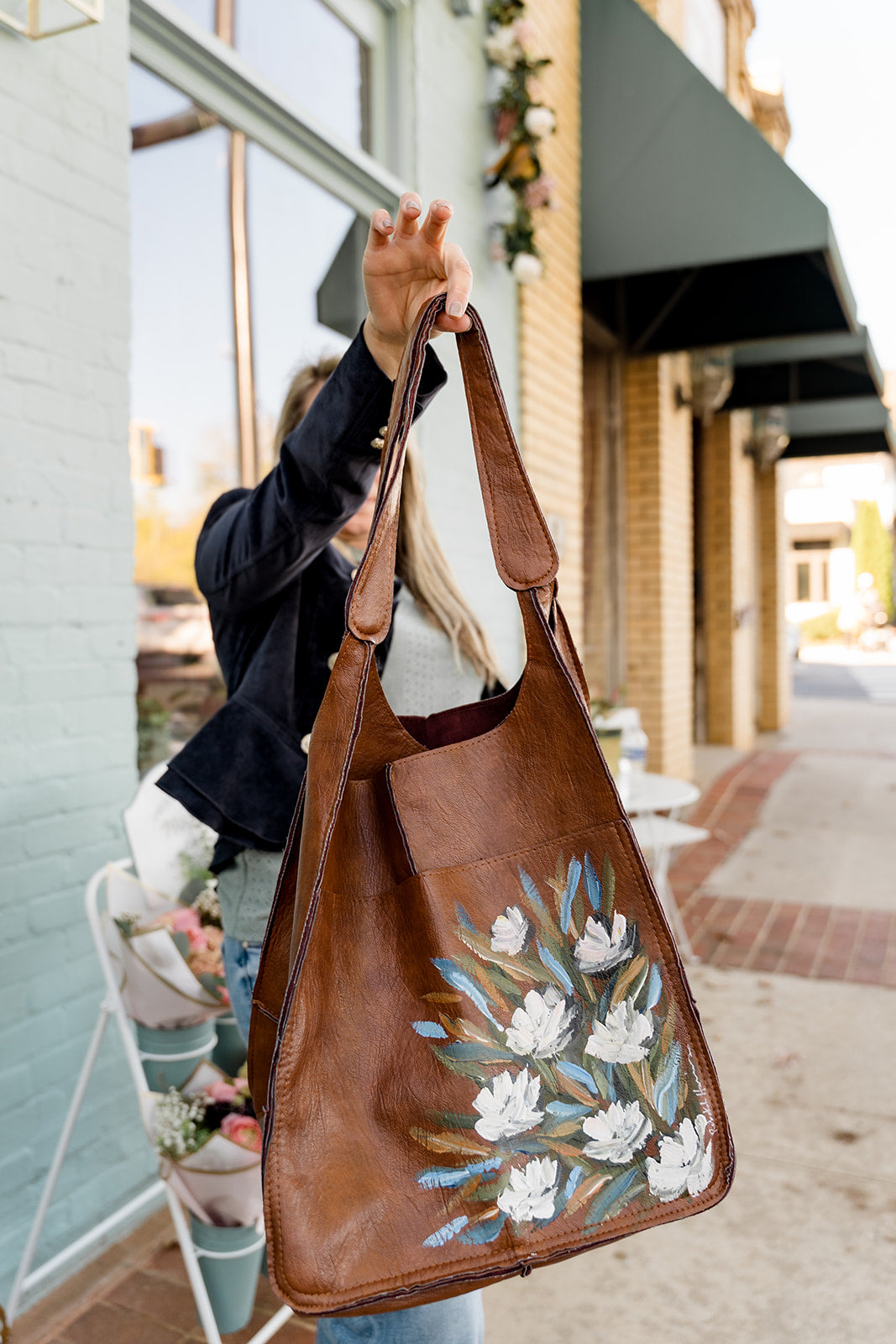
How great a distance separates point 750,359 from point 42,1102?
7701mm

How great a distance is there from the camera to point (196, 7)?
2.93 meters

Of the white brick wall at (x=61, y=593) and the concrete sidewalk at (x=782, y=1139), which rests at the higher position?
the white brick wall at (x=61, y=593)

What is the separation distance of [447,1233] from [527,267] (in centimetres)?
413

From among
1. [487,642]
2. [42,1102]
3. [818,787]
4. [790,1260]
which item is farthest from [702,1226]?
[818,787]

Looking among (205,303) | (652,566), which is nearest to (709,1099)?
(205,303)

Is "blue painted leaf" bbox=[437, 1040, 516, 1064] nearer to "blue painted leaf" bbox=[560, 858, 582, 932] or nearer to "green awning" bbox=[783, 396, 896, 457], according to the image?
"blue painted leaf" bbox=[560, 858, 582, 932]

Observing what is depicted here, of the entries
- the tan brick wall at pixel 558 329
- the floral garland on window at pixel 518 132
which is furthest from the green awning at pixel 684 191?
the floral garland on window at pixel 518 132

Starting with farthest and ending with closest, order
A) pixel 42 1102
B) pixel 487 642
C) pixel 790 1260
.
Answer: pixel 790 1260, pixel 42 1102, pixel 487 642

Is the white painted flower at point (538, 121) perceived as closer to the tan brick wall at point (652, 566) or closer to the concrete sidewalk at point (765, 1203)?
the tan brick wall at point (652, 566)

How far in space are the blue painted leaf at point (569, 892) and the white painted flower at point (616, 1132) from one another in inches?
6.2

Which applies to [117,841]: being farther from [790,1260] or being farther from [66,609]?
[790,1260]

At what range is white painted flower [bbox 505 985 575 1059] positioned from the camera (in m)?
0.85

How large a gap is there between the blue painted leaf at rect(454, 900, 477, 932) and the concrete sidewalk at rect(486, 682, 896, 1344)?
172 centimetres

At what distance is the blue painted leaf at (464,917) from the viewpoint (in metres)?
0.85
